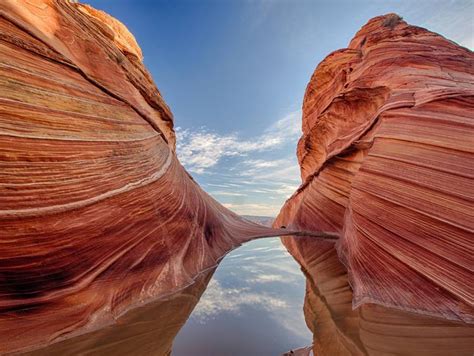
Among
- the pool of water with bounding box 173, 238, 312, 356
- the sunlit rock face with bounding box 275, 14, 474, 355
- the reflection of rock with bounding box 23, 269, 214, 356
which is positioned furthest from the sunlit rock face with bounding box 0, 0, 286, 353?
the sunlit rock face with bounding box 275, 14, 474, 355

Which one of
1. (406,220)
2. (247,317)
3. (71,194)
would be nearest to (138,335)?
(247,317)

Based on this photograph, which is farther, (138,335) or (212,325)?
(212,325)

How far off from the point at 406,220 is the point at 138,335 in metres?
3.43

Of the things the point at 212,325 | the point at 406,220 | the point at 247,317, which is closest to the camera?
the point at 212,325

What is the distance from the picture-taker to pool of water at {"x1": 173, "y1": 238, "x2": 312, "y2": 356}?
2.15 m

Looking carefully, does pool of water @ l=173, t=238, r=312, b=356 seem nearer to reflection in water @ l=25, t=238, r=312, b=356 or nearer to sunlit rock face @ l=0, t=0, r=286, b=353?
reflection in water @ l=25, t=238, r=312, b=356

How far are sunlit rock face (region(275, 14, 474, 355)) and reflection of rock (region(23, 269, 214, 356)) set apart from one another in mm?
1266

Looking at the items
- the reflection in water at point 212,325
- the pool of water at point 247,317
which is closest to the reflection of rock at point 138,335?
the reflection in water at point 212,325

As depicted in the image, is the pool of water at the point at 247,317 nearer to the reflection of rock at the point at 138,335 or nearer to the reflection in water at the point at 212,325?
the reflection in water at the point at 212,325

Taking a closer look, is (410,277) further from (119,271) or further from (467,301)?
(119,271)

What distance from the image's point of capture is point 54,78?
114 inches

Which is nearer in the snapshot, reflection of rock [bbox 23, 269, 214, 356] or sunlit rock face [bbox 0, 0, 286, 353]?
reflection of rock [bbox 23, 269, 214, 356]

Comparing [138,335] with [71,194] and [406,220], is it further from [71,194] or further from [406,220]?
[406,220]

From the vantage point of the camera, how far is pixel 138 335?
2.12 m
